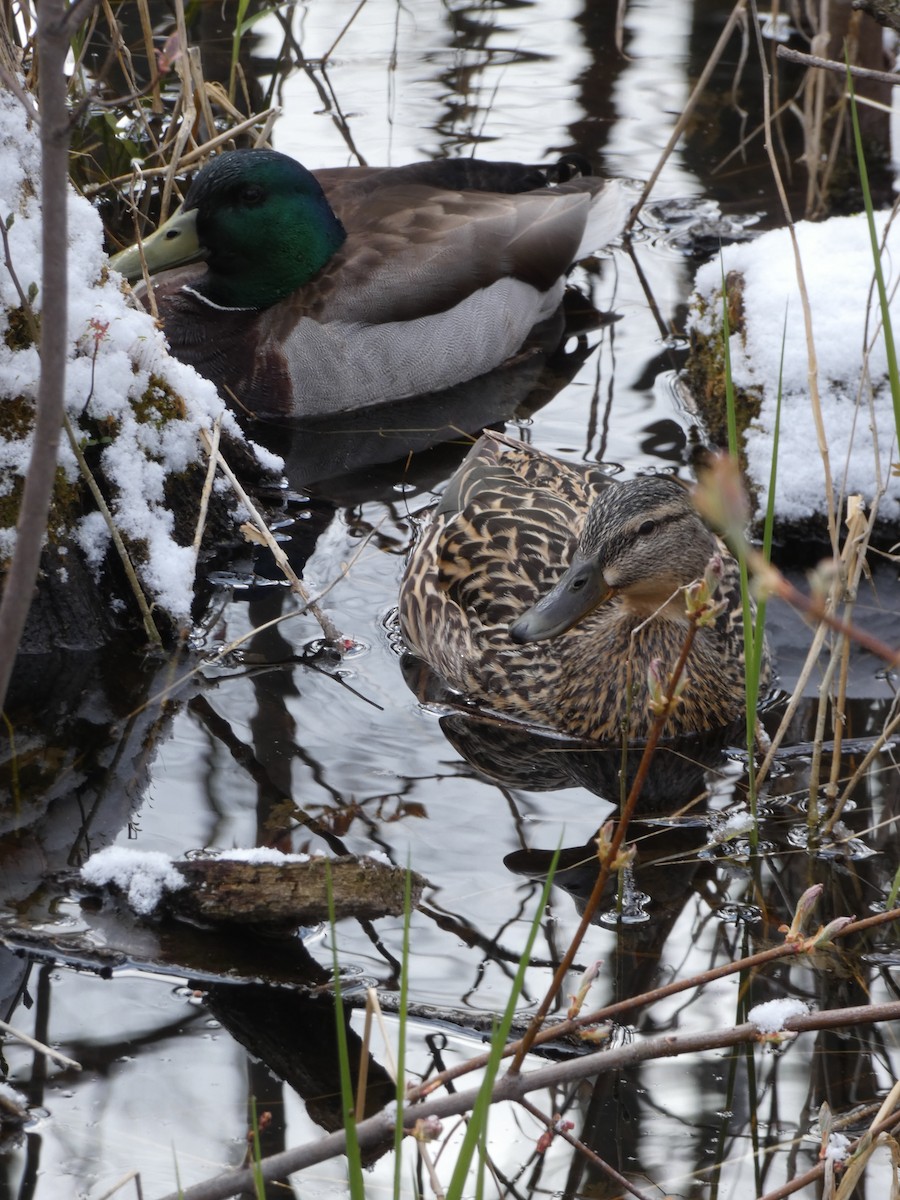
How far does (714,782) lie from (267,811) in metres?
1.26

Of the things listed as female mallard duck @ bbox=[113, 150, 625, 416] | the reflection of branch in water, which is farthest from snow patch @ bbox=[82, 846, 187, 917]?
female mallard duck @ bbox=[113, 150, 625, 416]

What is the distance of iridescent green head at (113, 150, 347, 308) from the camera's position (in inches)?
264

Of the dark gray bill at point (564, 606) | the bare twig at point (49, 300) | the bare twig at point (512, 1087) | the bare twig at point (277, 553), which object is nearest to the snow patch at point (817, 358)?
the dark gray bill at point (564, 606)

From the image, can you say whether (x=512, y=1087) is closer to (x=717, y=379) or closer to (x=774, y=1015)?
(x=774, y=1015)

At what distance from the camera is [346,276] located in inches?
270

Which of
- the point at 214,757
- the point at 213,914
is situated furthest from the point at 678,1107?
the point at 214,757

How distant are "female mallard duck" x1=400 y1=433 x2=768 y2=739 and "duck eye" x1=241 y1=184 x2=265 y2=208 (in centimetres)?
231

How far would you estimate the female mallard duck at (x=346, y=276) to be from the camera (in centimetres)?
670

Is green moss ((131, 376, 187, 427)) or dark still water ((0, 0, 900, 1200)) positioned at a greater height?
green moss ((131, 376, 187, 427))

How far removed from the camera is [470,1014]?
332cm

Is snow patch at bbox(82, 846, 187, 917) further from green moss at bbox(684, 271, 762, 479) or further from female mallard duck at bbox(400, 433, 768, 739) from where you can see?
green moss at bbox(684, 271, 762, 479)

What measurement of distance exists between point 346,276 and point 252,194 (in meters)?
0.54

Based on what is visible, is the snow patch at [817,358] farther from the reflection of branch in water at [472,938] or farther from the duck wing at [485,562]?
the reflection of branch in water at [472,938]

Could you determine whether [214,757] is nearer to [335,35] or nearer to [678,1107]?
[678,1107]
